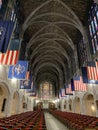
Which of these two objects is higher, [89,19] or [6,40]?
[89,19]

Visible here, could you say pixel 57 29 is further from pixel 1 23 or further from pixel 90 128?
pixel 90 128

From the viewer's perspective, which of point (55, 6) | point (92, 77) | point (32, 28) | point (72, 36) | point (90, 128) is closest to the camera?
point (90, 128)

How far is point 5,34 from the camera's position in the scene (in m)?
8.70

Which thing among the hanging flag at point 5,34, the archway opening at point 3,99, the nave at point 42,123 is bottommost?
the nave at point 42,123

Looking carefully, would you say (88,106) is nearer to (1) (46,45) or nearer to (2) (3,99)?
(2) (3,99)

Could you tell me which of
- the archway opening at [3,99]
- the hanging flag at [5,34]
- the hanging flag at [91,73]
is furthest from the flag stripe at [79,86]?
the hanging flag at [5,34]

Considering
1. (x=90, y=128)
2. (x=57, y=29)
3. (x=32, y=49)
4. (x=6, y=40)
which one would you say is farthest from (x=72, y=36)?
(x=90, y=128)

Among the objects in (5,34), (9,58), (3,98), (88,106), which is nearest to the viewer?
(5,34)

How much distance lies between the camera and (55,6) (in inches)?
782

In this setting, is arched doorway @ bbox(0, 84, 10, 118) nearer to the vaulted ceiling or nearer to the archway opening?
the archway opening

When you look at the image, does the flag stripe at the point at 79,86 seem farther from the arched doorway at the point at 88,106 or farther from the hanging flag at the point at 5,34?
the hanging flag at the point at 5,34

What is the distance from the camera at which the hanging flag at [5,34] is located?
8258 millimetres

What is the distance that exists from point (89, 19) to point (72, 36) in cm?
716

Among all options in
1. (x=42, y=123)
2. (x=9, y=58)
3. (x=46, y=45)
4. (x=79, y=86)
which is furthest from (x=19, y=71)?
(x=46, y=45)
